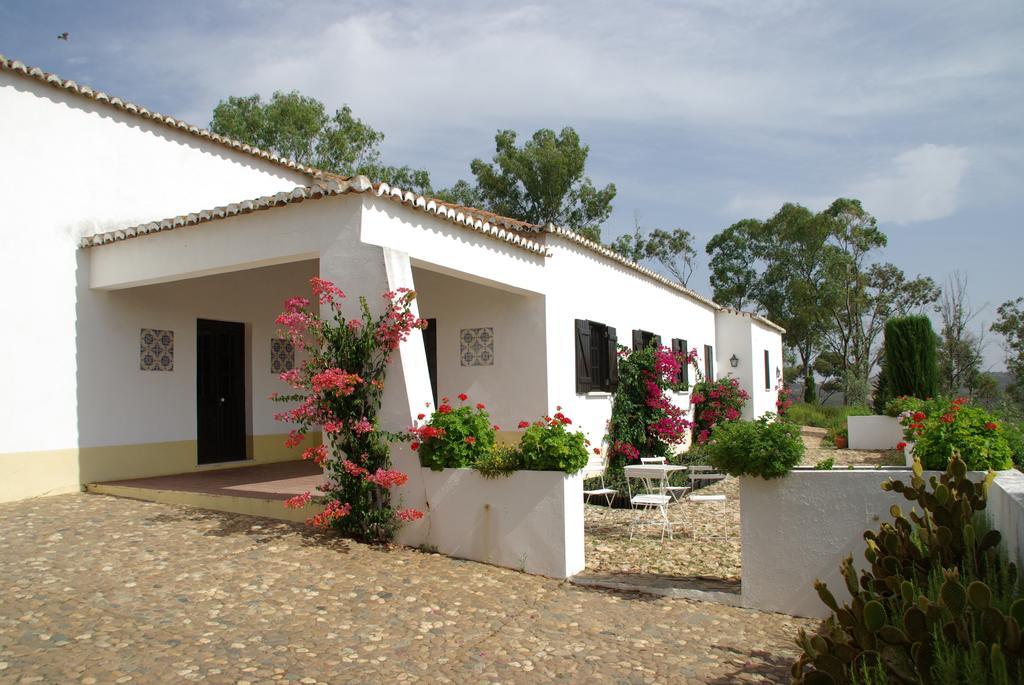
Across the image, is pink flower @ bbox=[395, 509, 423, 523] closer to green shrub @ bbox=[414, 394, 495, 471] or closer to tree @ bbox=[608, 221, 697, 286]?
green shrub @ bbox=[414, 394, 495, 471]

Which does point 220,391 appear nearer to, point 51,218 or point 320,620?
point 51,218

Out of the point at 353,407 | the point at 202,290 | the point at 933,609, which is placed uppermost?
the point at 202,290

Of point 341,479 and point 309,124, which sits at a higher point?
point 309,124

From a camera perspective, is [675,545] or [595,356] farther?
[595,356]

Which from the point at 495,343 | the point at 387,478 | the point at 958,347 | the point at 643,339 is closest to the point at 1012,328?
the point at 958,347

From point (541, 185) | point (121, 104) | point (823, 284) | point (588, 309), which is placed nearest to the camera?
point (121, 104)

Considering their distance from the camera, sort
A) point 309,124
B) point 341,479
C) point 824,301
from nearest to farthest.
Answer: point 341,479
point 309,124
point 824,301

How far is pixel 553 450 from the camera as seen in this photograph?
6.33 metres

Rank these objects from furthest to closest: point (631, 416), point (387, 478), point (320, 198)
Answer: point (631, 416) < point (320, 198) < point (387, 478)

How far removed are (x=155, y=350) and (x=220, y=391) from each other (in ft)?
4.72

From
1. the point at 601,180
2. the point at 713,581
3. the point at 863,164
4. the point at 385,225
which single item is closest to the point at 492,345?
the point at 385,225

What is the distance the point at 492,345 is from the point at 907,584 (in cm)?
754

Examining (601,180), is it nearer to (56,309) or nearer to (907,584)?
(56,309)

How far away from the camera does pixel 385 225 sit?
7305 millimetres
